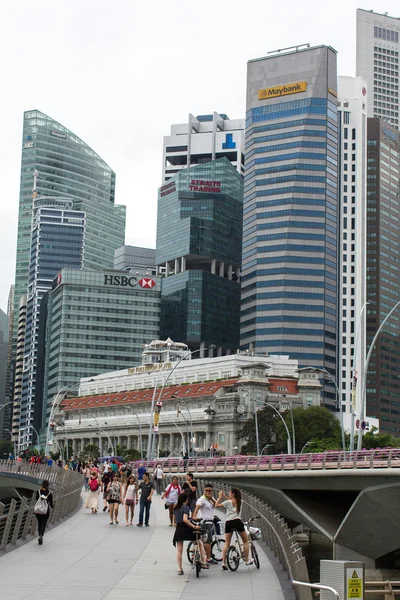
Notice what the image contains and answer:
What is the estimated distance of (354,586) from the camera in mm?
11484

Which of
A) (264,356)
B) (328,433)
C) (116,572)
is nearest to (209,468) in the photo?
(116,572)

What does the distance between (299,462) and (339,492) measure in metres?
3.10

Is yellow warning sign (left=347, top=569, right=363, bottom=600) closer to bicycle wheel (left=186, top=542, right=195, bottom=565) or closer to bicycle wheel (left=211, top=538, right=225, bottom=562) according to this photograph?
bicycle wheel (left=186, top=542, right=195, bottom=565)

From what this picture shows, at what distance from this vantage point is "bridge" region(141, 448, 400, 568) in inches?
1896

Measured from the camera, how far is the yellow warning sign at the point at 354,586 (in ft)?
37.4

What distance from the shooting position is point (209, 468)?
70.1 m

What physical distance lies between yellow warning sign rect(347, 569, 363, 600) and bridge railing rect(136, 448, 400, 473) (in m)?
35.3

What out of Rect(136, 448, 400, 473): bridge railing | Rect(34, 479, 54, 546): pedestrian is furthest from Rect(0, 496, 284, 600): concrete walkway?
Rect(136, 448, 400, 473): bridge railing

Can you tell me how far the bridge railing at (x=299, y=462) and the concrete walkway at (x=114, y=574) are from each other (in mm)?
21917

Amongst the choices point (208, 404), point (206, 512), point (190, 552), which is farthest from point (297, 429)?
point (206, 512)

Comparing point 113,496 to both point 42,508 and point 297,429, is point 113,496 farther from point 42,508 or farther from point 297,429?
point 297,429

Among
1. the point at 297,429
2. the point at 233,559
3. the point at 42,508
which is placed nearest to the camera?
the point at 233,559

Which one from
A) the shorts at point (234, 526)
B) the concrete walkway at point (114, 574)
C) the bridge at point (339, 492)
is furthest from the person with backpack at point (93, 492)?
the shorts at point (234, 526)

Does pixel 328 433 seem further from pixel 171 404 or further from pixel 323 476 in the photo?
pixel 323 476
